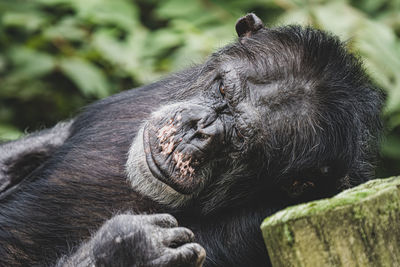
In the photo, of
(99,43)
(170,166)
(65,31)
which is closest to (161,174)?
(170,166)

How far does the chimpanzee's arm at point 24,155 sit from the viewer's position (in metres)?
4.45

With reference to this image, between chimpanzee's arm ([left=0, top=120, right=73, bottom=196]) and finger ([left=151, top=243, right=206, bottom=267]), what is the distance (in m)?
2.12

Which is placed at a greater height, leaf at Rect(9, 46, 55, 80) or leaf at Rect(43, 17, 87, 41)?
leaf at Rect(43, 17, 87, 41)

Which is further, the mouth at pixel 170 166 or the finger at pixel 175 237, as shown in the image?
the mouth at pixel 170 166

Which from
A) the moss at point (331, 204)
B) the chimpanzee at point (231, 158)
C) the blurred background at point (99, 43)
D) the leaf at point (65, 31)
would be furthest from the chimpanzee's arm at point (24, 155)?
the moss at point (331, 204)

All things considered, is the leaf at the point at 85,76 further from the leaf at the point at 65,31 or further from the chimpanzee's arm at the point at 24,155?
the chimpanzee's arm at the point at 24,155

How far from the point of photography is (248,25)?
3908mm

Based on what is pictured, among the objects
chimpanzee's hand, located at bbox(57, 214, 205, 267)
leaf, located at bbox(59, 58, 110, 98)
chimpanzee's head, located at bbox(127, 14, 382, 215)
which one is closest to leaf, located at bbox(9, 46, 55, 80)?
leaf, located at bbox(59, 58, 110, 98)

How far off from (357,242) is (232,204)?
60.2 inches

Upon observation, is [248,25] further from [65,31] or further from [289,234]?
[65,31]

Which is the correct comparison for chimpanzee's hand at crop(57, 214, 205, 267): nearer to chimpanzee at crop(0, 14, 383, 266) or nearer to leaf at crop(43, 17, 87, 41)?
chimpanzee at crop(0, 14, 383, 266)

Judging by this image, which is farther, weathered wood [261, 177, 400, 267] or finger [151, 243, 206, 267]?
finger [151, 243, 206, 267]

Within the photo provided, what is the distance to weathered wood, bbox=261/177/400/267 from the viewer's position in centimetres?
205

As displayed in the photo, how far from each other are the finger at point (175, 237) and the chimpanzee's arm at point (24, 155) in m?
2.04
